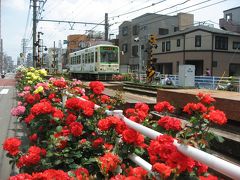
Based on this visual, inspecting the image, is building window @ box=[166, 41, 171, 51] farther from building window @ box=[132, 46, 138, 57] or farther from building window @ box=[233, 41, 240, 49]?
building window @ box=[132, 46, 138, 57]

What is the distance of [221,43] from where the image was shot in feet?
152

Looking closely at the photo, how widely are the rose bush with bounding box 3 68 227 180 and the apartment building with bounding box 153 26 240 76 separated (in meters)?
39.7

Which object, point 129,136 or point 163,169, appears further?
point 129,136

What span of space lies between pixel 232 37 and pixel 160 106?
45514mm

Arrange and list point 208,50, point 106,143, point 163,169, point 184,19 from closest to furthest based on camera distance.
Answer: point 163,169 → point 106,143 → point 208,50 → point 184,19

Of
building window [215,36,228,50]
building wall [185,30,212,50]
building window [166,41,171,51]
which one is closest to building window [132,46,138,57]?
building window [166,41,171,51]

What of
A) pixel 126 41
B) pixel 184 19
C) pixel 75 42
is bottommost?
pixel 126 41

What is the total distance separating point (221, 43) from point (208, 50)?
2.23m

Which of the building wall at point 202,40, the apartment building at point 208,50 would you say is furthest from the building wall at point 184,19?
the building wall at point 202,40

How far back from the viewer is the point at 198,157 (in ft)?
7.54

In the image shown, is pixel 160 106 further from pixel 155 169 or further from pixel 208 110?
pixel 155 169

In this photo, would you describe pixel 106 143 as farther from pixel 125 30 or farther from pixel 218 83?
pixel 125 30

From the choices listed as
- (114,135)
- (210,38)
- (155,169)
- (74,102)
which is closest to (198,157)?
(155,169)

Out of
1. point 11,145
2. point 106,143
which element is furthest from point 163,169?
point 11,145
